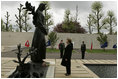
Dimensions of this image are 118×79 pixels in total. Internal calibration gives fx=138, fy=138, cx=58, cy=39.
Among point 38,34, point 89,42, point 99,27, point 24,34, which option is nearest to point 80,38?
point 89,42

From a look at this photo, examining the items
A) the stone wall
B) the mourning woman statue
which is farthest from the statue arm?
the stone wall

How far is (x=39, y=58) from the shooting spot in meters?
5.21

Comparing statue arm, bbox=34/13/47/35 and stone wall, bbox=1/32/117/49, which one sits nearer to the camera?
statue arm, bbox=34/13/47/35

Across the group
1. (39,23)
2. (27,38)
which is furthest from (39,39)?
(27,38)

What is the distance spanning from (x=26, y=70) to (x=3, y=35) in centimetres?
2049

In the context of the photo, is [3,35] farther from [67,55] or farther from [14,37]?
[67,55]

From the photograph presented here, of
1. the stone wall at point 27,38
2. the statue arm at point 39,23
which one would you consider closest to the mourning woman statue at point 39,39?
the statue arm at point 39,23

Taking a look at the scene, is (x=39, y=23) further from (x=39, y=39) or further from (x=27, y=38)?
(x=27, y=38)

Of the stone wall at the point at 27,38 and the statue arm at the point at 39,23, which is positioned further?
the stone wall at the point at 27,38

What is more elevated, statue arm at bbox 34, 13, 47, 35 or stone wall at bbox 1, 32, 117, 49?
statue arm at bbox 34, 13, 47, 35

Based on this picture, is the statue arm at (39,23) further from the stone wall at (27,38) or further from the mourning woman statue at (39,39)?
the stone wall at (27,38)

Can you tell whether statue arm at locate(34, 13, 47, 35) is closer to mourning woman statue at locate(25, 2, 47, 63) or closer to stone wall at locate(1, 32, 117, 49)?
mourning woman statue at locate(25, 2, 47, 63)

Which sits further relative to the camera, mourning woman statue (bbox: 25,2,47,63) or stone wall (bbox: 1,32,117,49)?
stone wall (bbox: 1,32,117,49)

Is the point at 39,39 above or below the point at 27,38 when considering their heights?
above
